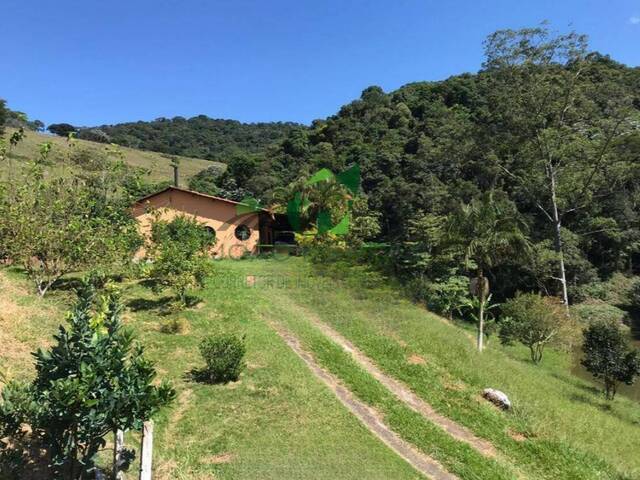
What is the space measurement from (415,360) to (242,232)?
60.3 ft

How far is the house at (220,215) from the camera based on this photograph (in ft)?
93.5

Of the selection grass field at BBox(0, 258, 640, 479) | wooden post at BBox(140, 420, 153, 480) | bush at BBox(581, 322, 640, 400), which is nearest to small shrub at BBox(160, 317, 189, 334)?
grass field at BBox(0, 258, 640, 479)

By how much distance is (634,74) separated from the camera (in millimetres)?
37219

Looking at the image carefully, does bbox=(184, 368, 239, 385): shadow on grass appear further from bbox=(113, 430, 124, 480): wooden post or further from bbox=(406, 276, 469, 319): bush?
bbox=(406, 276, 469, 319): bush

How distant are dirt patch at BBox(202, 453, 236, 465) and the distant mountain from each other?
91010mm

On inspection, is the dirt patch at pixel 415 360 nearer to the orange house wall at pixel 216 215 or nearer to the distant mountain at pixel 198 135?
the orange house wall at pixel 216 215

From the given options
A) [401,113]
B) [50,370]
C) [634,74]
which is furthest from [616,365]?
[401,113]

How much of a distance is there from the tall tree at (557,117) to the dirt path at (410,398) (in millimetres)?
17555

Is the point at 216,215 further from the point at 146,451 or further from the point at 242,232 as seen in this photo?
the point at 146,451

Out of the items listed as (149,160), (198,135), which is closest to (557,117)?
(149,160)

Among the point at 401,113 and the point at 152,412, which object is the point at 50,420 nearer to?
the point at 152,412

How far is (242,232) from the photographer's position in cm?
2959

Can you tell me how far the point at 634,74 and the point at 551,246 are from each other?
17947mm

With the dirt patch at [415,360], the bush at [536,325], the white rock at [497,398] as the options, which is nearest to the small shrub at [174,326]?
the dirt patch at [415,360]
